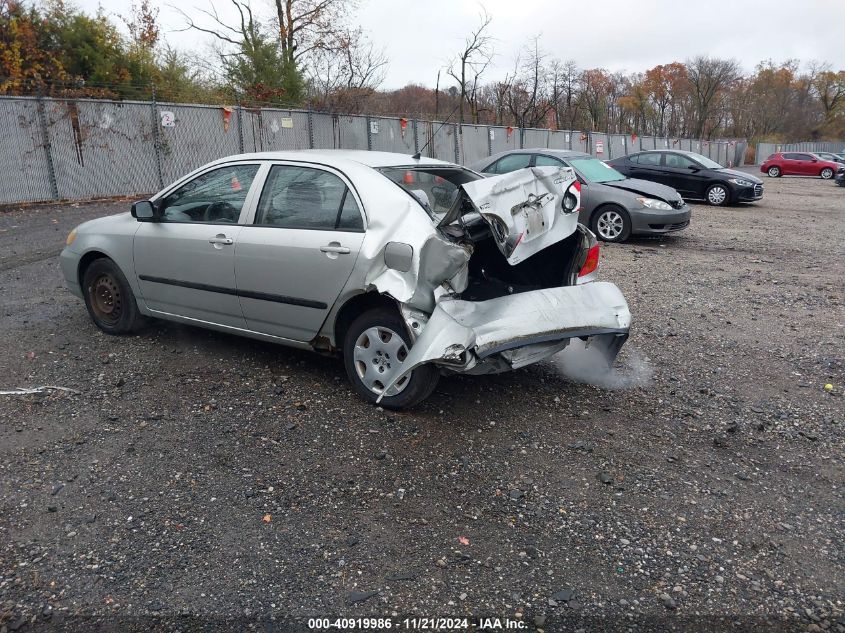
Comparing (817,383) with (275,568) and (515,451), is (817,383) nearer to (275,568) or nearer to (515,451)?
(515,451)

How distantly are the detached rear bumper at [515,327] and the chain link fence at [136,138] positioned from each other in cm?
692

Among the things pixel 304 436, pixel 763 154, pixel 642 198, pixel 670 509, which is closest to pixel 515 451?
pixel 670 509

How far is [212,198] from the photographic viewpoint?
203 inches

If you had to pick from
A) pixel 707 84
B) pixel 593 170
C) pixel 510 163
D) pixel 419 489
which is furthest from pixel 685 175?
pixel 707 84

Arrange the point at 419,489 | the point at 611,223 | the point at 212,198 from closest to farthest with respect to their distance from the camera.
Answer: the point at 419,489, the point at 212,198, the point at 611,223

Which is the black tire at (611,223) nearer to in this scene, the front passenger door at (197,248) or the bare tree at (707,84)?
the front passenger door at (197,248)

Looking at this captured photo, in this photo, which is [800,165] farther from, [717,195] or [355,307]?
[355,307]

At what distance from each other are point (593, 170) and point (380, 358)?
8855mm

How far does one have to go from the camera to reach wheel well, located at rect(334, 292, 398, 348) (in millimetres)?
4305

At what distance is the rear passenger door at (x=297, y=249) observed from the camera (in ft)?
14.4

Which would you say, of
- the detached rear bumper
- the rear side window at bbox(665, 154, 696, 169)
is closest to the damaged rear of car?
the detached rear bumper

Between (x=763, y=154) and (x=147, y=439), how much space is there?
62.4 meters

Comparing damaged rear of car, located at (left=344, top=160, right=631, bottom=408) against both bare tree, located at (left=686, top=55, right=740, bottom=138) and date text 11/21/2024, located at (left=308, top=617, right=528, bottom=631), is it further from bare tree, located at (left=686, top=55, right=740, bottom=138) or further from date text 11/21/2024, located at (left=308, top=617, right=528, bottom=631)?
bare tree, located at (left=686, top=55, right=740, bottom=138)

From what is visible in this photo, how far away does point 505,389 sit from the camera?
4816 mm
